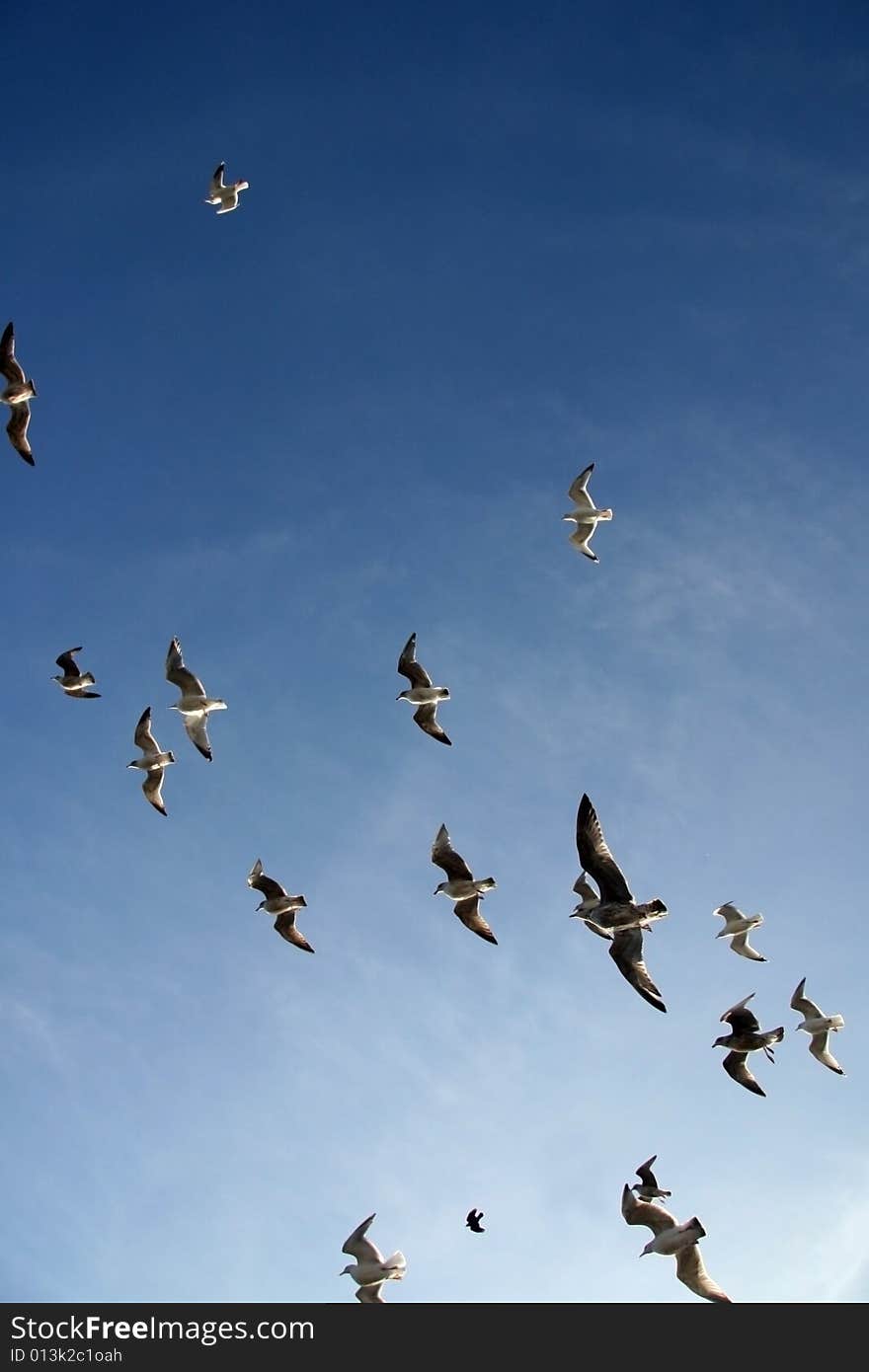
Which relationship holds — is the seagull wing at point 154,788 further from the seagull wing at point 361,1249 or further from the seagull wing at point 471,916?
the seagull wing at point 361,1249

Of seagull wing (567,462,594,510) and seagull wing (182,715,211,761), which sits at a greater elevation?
seagull wing (567,462,594,510)

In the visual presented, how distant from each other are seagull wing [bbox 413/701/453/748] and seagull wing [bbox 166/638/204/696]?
4693 mm

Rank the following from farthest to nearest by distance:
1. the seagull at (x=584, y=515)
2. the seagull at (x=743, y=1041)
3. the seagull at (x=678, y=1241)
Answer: the seagull at (x=584, y=515)
the seagull at (x=743, y=1041)
the seagull at (x=678, y=1241)

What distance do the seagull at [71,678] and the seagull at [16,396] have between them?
13.5 feet

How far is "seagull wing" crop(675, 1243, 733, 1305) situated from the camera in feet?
69.2

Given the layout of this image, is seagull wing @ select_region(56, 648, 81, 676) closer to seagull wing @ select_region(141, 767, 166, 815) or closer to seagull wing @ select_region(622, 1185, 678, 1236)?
seagull wing @ select_region(141, 767, 166, 815)

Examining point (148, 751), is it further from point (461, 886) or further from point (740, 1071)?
point (740, 1071)

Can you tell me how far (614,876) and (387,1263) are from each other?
7.36 metres

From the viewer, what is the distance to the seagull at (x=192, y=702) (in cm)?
2708

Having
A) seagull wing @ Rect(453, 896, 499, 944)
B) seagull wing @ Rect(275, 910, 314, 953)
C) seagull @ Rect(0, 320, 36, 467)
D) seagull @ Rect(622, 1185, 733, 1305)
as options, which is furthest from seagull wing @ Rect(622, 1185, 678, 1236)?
seagull @ Rect(0, 320, 36, 467)

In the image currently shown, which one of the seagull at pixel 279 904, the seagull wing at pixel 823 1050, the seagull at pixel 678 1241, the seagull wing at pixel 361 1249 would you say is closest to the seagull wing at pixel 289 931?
the seagull at pixel 279 904

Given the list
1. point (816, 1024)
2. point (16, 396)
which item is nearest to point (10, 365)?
point (16, 396)
